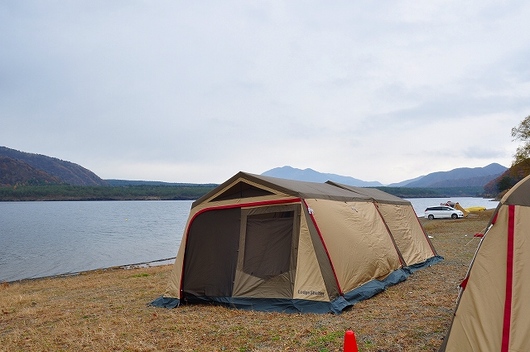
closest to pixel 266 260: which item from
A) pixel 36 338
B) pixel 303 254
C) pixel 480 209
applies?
pixel 303 254

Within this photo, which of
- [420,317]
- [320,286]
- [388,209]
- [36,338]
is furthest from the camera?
[388,209]

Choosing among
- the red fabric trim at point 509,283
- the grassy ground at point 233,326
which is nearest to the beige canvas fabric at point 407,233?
the grassy ground at point 233,326

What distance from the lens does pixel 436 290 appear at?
8875 mm

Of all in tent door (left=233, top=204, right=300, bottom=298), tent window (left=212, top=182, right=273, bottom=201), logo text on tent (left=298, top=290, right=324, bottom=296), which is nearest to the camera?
logo text on tent (left=298, top=290, right=324, bottom=296)

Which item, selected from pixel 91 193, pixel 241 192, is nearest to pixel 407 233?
pixel 241 192

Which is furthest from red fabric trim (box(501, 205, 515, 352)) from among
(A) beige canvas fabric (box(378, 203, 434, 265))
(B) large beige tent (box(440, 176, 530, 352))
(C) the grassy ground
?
(A) beige canvas fabric (box(378, 203, 434, 265))

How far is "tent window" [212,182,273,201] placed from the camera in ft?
28.7

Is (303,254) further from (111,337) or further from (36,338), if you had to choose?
(36,338)

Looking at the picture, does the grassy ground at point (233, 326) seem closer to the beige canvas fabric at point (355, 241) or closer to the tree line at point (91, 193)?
the beige canvas fabric at point (355, 241)

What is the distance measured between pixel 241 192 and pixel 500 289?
531cm

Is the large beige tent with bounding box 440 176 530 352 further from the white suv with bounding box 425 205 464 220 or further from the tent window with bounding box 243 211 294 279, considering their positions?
the white suv with bounding box 425 205 464 220

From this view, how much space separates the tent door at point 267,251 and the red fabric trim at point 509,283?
13.0ft

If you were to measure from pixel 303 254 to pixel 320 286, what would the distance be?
0.66m

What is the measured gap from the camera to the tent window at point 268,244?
8.34 meters
